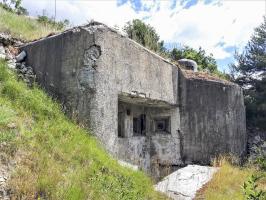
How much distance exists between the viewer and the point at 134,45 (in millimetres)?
7848

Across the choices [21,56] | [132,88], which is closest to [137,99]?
[132,88]

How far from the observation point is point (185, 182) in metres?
7.01

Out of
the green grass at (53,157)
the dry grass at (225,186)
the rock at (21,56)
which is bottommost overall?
the dry grass at (225,186)

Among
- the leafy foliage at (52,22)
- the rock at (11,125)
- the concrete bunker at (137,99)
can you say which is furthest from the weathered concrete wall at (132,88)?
the leafy foliage at (52,22)

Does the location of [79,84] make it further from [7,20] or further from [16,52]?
[7,20]

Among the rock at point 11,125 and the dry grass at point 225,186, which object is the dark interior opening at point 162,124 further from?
the rock at point 11,125

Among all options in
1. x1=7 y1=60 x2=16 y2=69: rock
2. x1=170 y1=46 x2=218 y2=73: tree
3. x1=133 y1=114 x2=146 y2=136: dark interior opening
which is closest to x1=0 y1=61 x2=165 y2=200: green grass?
x1=7 y1=60 x2=16 y2=69: rock

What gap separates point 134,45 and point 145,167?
2.91 meters

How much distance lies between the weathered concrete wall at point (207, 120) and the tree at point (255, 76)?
3132 mm

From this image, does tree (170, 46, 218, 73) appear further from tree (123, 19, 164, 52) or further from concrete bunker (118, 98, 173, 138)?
concrete bunker (118, 98, 173, 138)

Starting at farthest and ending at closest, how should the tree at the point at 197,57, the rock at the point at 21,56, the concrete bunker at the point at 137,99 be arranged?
Answer: the tree at the point at 197,57
the rock at the point at 21,56
the concrete bunker at the point at 137,99

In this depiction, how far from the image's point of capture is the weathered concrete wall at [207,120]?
9.74 metres

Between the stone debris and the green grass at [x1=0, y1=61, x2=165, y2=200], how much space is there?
510mm

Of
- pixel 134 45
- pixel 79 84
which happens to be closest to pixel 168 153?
pixel 134 45
